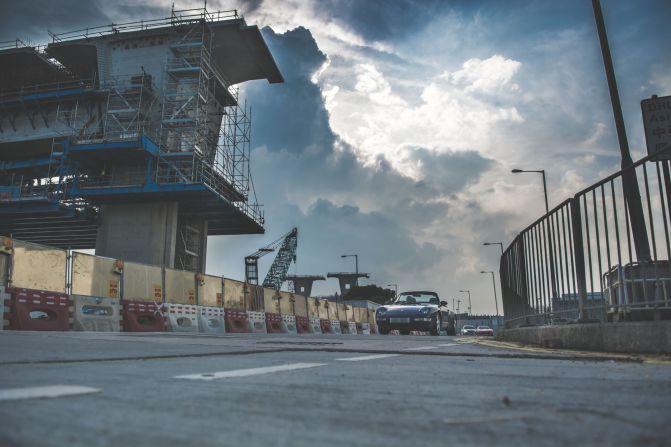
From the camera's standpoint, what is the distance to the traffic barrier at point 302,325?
2521 centimetres

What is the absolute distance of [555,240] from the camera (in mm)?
8234

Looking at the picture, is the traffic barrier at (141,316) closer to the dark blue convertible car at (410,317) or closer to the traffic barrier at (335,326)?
the dark blue convertible car at (410,317)

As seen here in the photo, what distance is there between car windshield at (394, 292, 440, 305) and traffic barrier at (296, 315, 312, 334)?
7.67m

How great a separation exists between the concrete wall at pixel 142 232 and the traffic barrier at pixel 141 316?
2239 cm

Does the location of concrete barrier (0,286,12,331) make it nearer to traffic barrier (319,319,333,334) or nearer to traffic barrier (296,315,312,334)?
traffic barrier (296,315,312,334)

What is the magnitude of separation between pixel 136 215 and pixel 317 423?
3926 cm

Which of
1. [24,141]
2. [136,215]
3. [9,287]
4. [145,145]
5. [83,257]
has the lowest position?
[9,287]

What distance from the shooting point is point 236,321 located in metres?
19.9

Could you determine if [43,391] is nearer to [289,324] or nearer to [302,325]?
[289,324]

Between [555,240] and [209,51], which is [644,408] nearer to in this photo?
[555,240]

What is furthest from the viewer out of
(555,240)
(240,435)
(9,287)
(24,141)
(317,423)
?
(24,141)

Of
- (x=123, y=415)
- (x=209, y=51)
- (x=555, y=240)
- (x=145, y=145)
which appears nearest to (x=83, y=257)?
(x=555, y=240)

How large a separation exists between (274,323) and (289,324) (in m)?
1.66

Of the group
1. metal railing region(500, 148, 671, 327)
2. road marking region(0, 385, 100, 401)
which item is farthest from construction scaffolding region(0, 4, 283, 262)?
road marking region(0, 385, 100, 401)
